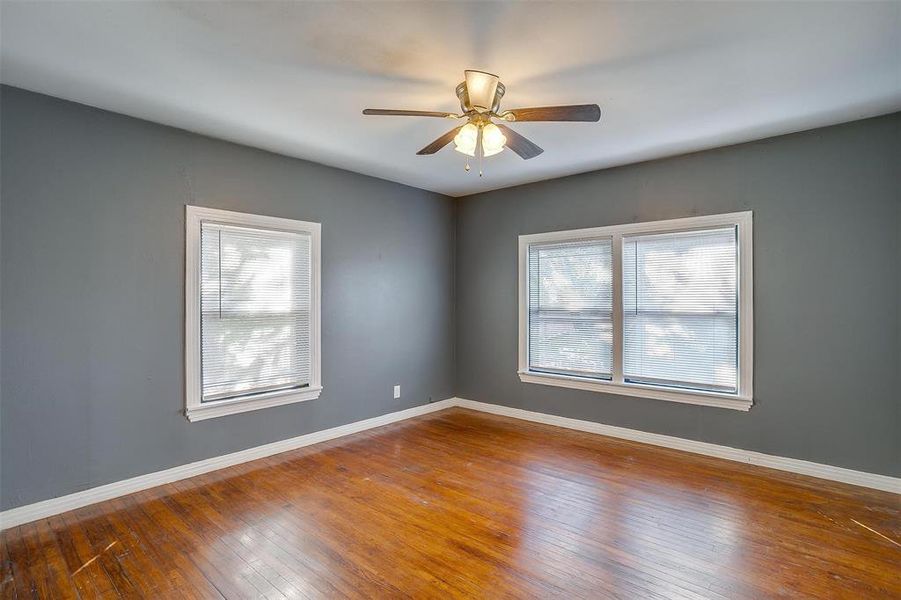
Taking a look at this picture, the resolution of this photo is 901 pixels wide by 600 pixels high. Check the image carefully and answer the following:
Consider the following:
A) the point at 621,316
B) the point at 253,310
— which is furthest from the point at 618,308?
the point at 253,310

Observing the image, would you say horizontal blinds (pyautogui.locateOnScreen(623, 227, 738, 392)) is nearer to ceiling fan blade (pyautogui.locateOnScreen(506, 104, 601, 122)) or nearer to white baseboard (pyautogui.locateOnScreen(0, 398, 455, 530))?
ceiling fan blade (pyautogui.locateOnScreen(506, 104, 601, 122))

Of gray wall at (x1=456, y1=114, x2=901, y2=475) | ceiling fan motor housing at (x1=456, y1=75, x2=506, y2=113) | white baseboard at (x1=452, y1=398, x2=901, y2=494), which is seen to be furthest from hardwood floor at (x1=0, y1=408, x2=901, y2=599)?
ceiling fan motor housing at (x1=456, y1=75, x2=506, y2=113)

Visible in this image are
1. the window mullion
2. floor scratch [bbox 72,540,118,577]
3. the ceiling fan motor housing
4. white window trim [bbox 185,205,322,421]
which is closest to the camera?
floor scratch [bbox 72,540,118,577]

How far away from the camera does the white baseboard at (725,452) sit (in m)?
3.22

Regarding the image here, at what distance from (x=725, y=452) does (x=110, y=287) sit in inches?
193

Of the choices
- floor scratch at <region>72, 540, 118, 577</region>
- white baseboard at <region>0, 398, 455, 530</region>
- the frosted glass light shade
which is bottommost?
floor scratch at <region>72, 540, 118, 577</region>

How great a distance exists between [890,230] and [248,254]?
4.83 meters

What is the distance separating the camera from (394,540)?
254 centimetres

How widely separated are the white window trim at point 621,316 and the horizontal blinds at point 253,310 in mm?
2358

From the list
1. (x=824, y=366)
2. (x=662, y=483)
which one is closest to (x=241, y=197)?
(x=662, y=483)

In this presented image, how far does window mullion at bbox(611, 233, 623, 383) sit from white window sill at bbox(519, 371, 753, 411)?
11cm

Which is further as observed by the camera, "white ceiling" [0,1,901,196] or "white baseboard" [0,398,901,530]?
"white baseboard" [0,398,901,530]

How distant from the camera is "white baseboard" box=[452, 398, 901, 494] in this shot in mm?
3221

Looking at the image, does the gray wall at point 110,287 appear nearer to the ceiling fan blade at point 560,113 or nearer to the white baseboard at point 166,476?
the white baseboard at point 166,476
